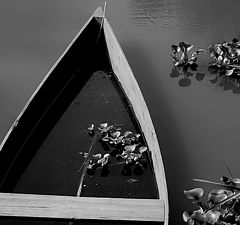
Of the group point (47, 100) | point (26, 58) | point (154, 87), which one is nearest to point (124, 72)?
point (154, 87)

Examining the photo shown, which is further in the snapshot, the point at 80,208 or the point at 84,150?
the point at 84,150

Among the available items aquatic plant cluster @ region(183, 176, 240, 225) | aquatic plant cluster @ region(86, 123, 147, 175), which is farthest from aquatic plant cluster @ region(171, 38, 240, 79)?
aquatic plant cluster @ region(183, 176, 240, 225)

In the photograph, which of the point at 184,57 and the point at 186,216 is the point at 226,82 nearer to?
the point at 184,57

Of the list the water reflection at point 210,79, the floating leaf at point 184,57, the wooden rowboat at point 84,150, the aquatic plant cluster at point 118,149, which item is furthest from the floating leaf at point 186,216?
the floating leaf at point 184,57

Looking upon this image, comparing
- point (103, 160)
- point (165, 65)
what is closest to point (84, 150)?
point (103, 160)

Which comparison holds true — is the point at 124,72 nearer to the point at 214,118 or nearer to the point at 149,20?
the point at 214,118

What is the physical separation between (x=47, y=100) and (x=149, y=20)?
74cm

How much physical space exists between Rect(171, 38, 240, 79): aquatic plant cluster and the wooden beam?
2.83ft

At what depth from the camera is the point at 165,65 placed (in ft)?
7.36

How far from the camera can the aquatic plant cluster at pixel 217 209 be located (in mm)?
1529

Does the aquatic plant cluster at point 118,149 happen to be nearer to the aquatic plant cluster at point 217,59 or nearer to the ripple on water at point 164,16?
the aquatic plant cluster at point 217,59

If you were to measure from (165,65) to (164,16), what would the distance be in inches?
14.0

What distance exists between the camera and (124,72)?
2.01 metres

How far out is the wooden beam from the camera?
1519 mm
